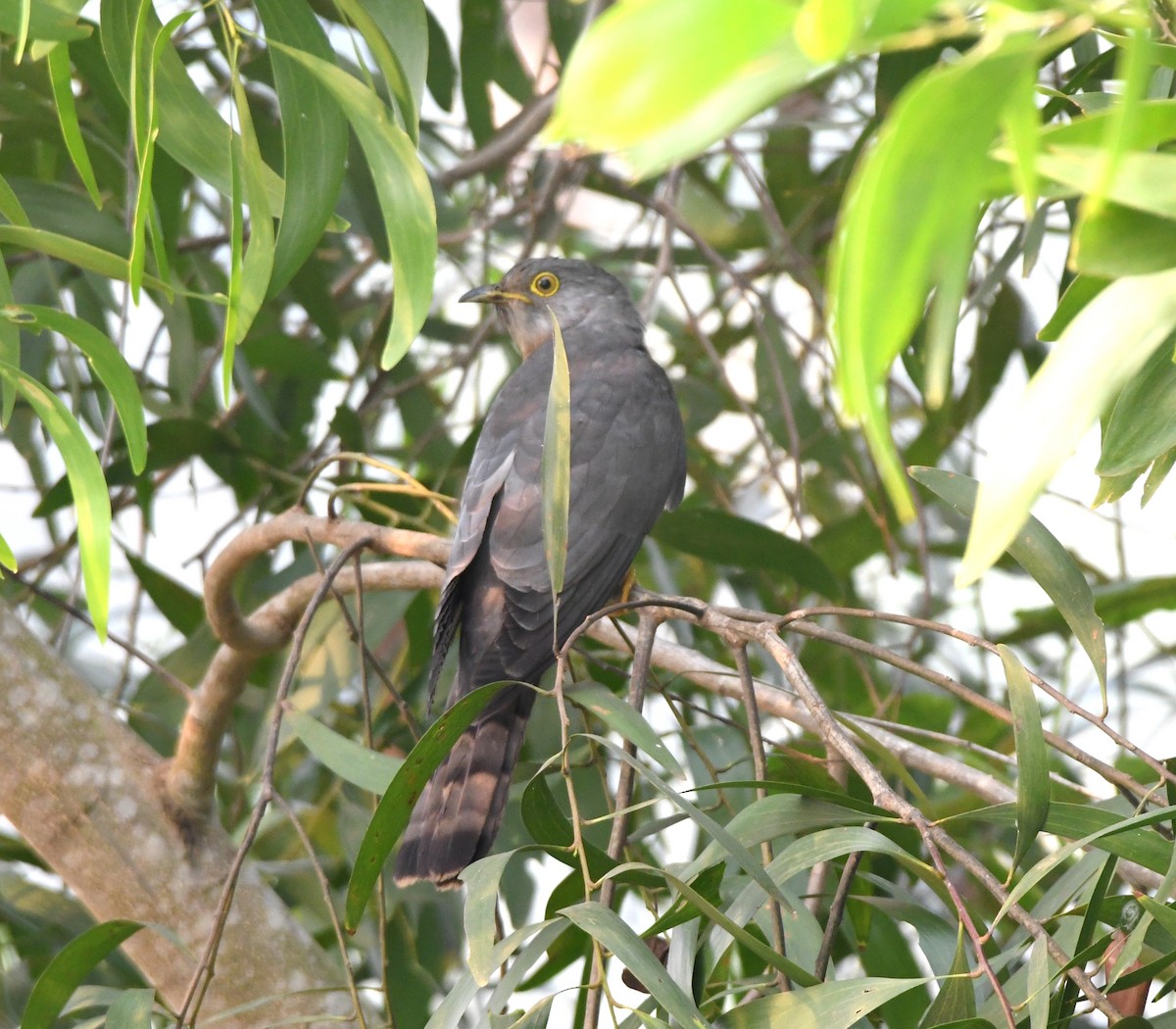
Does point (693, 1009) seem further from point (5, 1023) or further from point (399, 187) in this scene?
point (5, 1023)

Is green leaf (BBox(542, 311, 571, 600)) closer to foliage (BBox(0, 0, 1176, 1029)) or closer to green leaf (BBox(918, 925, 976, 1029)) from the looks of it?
foliage (BBox(0, 0, 1176, 1029))

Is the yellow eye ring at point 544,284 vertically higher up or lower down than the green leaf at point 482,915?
higher up

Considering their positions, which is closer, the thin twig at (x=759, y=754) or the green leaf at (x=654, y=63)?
the green leaf at (x=654, y=63)

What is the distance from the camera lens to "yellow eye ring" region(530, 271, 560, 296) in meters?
4.09

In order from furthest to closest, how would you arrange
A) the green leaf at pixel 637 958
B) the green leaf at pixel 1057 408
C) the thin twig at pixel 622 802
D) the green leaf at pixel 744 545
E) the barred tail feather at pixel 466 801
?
the green leaf at pixel 744 545 → the barred tail feather at pixel 466 801 → the thin twig at pixel 622 802 → the green leaf at pixel 637 958 → the green leaf at pixel 1057 408

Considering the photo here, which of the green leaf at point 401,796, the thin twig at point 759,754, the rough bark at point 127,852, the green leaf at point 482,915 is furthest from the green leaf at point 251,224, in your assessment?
the rough bark at point 127,852

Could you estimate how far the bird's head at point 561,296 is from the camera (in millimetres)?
4090

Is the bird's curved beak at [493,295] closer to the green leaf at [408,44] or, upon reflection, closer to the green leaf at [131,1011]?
the green leaf at [408,44]

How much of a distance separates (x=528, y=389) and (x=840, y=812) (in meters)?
2.02

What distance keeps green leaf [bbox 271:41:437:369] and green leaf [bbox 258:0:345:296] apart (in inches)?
8.5

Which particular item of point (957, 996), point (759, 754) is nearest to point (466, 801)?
point (759, 754)

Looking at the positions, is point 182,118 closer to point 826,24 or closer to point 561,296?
point 826,24

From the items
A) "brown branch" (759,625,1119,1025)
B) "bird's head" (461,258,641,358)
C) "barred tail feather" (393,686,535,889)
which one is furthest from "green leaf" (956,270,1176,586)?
"bird's head" (461,258,641,358)

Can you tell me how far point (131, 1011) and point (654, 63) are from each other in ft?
5.05
